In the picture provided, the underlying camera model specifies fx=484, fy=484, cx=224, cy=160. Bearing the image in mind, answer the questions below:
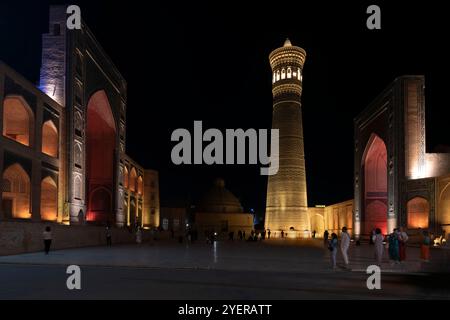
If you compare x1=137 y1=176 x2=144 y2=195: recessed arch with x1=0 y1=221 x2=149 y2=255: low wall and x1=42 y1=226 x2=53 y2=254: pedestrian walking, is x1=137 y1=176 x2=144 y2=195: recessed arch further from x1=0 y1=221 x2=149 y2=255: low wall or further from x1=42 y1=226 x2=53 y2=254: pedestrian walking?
x1=42 y1=226 x2=53 y2=254: pedestrian walking

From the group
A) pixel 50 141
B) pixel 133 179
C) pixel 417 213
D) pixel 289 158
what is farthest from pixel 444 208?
pixel 133 179

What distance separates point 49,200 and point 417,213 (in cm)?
1944

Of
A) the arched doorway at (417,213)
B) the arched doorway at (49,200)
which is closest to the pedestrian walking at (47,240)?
the arched doorway at (49,200)

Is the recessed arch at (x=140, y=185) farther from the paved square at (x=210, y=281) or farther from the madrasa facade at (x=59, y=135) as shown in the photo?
the paved square at (x=210, y=281)

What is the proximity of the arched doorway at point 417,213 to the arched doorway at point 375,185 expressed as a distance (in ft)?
26.2

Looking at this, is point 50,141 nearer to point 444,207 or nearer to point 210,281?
point 210,281

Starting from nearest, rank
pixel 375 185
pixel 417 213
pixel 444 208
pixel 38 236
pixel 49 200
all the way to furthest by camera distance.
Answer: pixel 38 236
pixel 49 200
pixel 444 208
pixel 417 213
pixel 375 185

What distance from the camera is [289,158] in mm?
42781

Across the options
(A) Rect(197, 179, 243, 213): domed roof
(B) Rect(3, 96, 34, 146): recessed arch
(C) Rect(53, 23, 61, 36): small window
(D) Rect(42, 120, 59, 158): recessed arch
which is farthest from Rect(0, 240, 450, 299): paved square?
(A) Rect(197, 179, 243, 213): domed roof

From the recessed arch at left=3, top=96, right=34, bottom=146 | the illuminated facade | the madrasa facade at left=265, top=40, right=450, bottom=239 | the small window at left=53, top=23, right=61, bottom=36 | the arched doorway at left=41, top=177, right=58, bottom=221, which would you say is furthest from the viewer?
the madrasa facade at left=265, top=40, right=450, bottom=239

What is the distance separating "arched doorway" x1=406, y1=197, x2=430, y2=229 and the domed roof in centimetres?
3066

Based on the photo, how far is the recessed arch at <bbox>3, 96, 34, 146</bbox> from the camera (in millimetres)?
19125

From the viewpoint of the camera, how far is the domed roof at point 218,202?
56.1 m
